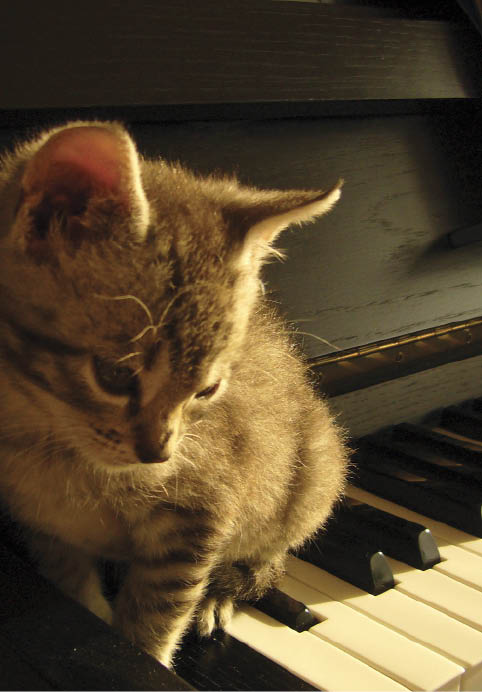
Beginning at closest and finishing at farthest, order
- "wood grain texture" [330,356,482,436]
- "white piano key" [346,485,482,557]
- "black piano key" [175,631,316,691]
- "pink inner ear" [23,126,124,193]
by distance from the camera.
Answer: "pink inner ear" [23,126,124,193] < "black piano key" [175,631,316,691] < "white piano key" [346,485,482,557] < "wood grain texture" [330,356,482,436]

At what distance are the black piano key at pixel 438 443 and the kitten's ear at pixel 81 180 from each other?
2.87 ft

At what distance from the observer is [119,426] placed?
2.83 feet

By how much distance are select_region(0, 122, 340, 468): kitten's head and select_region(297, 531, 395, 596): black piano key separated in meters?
0.39

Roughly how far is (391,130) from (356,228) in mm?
211

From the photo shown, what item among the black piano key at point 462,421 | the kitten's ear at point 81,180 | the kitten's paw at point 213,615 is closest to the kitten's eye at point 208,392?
the kitten's ear at point 81,180

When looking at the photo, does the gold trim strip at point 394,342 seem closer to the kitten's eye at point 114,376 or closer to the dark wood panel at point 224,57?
the dark wood panel at point 224,57

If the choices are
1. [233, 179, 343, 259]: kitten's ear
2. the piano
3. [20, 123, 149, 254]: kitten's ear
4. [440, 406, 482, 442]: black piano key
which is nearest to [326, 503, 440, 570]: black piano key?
the piano

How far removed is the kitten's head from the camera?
78cm

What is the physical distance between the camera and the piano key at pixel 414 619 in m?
0.94

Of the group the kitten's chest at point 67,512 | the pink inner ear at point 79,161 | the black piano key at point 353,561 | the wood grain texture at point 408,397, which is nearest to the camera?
the pink inner ear at point 79,161

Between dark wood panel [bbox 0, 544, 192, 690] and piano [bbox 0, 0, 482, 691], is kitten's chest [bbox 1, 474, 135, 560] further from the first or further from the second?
dark wood panel [bbox 0, 544, 192, 690]

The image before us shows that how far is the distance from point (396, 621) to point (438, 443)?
1.70 feet

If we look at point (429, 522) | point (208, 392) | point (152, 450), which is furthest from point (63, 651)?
point (429, 522)

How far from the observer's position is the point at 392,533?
119 centimetres
